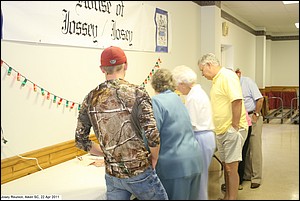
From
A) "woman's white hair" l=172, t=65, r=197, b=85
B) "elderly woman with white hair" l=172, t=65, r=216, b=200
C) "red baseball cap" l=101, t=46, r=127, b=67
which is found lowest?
"elderly woman with white hair" l=172, t=65, r=216, b=200

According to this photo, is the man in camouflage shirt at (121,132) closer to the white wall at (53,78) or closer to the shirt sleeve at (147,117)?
the shirt sleeve at (147,117)

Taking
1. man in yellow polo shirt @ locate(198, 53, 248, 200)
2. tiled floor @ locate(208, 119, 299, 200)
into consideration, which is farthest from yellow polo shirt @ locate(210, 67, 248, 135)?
tiled floor @ locate(208, 119, 299, 200)

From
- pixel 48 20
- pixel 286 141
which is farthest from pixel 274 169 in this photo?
pixel 48 20

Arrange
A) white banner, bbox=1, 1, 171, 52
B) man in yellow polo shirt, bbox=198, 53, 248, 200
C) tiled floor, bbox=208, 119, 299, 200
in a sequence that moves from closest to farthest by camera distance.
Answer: tiled floor, bbox=208, 119, 299, 200 < white banner, bbox=1, 1, 171, 52 < man in yellow polo shirt, bbox=198, 53, 248, 200

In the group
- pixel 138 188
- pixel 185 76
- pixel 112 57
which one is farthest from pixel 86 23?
pixel 138 188

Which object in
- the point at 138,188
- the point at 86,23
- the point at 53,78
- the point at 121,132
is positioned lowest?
the point at 138,188

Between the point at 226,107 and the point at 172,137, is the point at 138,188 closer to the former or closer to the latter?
the point at 172,137

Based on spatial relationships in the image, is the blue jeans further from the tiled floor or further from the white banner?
the white banner

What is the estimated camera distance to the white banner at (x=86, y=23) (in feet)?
2.16

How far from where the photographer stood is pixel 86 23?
73cm

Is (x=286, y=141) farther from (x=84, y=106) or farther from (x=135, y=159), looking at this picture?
(x=84, y=106)

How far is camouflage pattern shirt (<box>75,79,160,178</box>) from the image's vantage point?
679 millimetres

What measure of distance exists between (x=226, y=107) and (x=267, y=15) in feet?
0.77

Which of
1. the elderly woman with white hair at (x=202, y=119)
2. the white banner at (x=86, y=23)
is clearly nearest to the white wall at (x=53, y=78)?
the white banner at (x=86, y=23)
